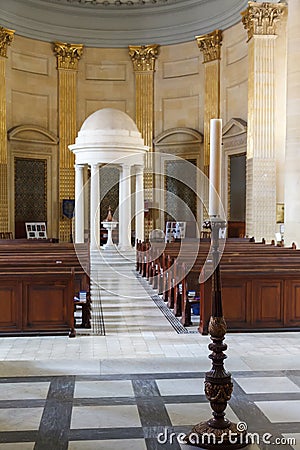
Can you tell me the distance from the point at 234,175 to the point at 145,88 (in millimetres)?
5837

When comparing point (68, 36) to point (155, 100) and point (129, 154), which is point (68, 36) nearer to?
point (155, 100)

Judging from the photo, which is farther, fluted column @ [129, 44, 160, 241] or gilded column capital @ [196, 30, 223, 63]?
fluted column @ [129, 44, 160, 241]

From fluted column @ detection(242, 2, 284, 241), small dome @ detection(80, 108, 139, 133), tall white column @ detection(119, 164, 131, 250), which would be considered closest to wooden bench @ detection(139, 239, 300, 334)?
fluted column @ detection(242, 2, 284, 241)

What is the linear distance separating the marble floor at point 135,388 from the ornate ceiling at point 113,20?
17934 mm

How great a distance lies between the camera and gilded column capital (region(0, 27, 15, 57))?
22.2 metres

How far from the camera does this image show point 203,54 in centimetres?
2345

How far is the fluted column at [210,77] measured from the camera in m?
22.9

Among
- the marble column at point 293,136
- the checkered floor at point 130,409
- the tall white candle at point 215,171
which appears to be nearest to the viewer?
the tall white candle at point 215,171

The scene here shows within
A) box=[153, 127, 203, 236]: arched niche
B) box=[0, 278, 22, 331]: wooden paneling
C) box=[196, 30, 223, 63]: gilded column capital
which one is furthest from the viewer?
box=[153, 127, 203, 236]: arched niche

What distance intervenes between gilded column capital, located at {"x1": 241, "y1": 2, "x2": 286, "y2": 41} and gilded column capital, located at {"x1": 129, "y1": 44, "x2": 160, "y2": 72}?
6.46m

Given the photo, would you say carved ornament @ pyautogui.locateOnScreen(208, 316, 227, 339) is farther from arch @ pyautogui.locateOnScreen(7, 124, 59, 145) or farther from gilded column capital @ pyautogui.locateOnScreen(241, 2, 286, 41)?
arch @ pyautogui.locateOnScreen(7, 124, 59, 145)

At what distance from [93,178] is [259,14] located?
24.4 ft

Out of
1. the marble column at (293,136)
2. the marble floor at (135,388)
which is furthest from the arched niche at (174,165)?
the marble floor at (135,388)

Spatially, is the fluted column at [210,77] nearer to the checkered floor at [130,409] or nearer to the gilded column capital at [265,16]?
the gilded column capital at [265,16]
